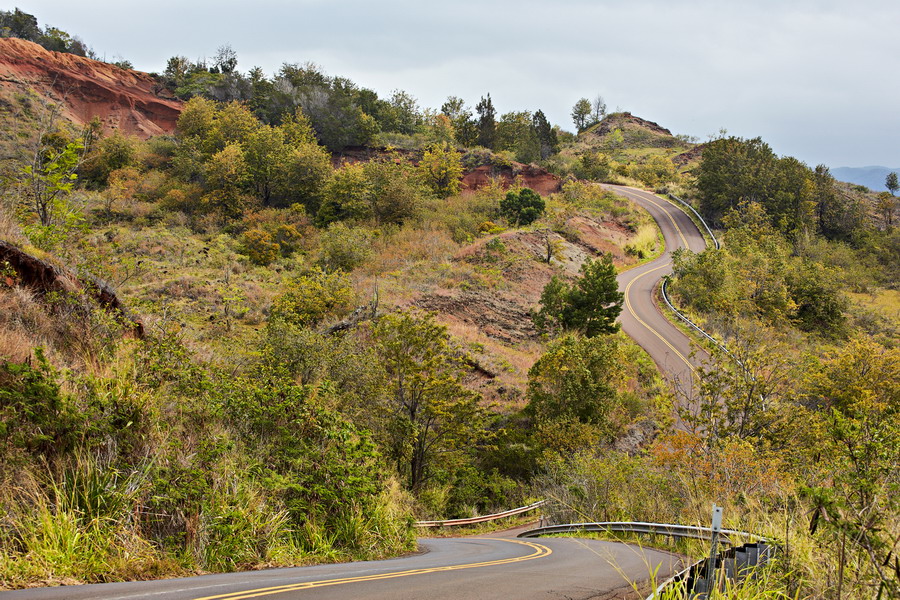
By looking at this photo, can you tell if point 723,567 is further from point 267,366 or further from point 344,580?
point 267,366

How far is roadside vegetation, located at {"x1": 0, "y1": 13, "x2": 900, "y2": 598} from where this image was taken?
16.0 ft

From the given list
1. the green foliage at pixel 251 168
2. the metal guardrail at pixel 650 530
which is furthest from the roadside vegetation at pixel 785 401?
the green foliage at pixel 251 168

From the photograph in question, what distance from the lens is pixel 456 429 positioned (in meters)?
15.0

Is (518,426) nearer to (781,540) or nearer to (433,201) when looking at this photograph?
(781,540)

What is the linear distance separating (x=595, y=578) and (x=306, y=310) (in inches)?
816

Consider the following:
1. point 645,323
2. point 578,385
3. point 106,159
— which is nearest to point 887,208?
point 645,323

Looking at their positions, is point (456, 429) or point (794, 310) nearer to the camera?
point (456, 429)

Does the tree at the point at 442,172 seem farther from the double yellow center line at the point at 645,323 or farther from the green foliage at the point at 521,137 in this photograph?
the double yellow center line at the point at 645,323

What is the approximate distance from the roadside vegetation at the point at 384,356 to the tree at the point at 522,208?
0.26 m

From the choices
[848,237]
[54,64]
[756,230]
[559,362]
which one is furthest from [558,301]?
[54,64]

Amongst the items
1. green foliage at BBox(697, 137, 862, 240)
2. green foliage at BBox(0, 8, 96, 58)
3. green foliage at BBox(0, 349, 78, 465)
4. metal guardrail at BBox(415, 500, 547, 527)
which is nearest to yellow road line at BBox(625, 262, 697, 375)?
metal guardrail at BBox(415, 500, 547, 527)

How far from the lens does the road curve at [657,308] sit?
2416 centimetres

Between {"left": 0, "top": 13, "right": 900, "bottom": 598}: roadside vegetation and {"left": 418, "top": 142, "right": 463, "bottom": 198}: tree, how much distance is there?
0.26m

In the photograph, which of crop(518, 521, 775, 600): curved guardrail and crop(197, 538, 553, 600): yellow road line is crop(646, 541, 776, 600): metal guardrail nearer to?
crop(518, 521, 775, 600): curved guardrail
